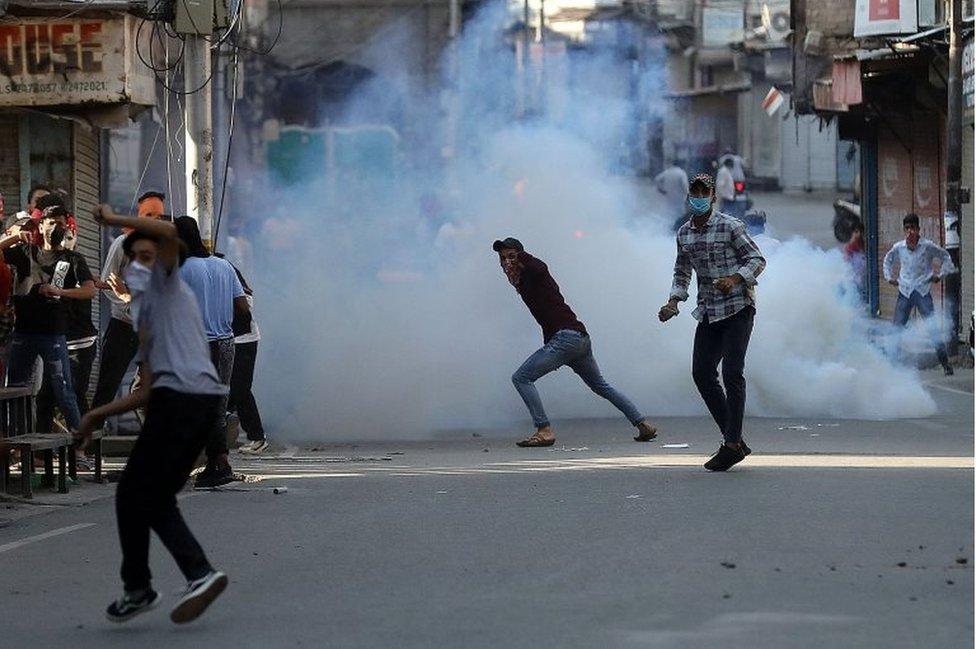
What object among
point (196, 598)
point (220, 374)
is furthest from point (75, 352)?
point (196, 598)

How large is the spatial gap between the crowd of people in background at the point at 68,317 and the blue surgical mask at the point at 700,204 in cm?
286

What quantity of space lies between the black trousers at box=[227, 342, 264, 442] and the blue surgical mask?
4.20 metres

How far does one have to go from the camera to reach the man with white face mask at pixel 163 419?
7.00 m

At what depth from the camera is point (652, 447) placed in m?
14.5

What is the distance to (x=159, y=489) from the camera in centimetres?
705

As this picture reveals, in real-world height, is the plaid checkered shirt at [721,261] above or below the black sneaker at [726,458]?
above

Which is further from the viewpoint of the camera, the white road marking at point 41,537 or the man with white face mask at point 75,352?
the man with white face mask at point 75,352

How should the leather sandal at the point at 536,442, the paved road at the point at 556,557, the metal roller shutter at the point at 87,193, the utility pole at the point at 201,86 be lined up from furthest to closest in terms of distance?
1. the metal roller shutter at the point at 87,193
2. the utility pole at the point at 201,86
3. the leather sandal at the point at 536,442
4. the paved road at the point at 556,557

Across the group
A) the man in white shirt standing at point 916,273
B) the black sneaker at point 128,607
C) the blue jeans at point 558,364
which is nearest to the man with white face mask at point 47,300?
the blue jeans at point 558,364

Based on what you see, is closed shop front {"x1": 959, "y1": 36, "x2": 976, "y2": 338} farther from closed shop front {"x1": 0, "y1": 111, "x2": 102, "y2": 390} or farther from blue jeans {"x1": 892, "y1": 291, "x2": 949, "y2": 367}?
closed shop front {"x1": 0, "y1": 111, "x2": 102, "y2": 390}

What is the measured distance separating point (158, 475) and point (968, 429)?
31.8 feet

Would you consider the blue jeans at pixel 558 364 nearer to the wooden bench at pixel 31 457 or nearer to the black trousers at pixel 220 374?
the black trousers at pixel 220 374

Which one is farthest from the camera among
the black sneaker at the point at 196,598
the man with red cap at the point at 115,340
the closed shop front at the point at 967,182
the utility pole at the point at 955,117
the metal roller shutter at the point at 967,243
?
the metal roller shutter at the point at 967,243

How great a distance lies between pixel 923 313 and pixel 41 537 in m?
15.2
